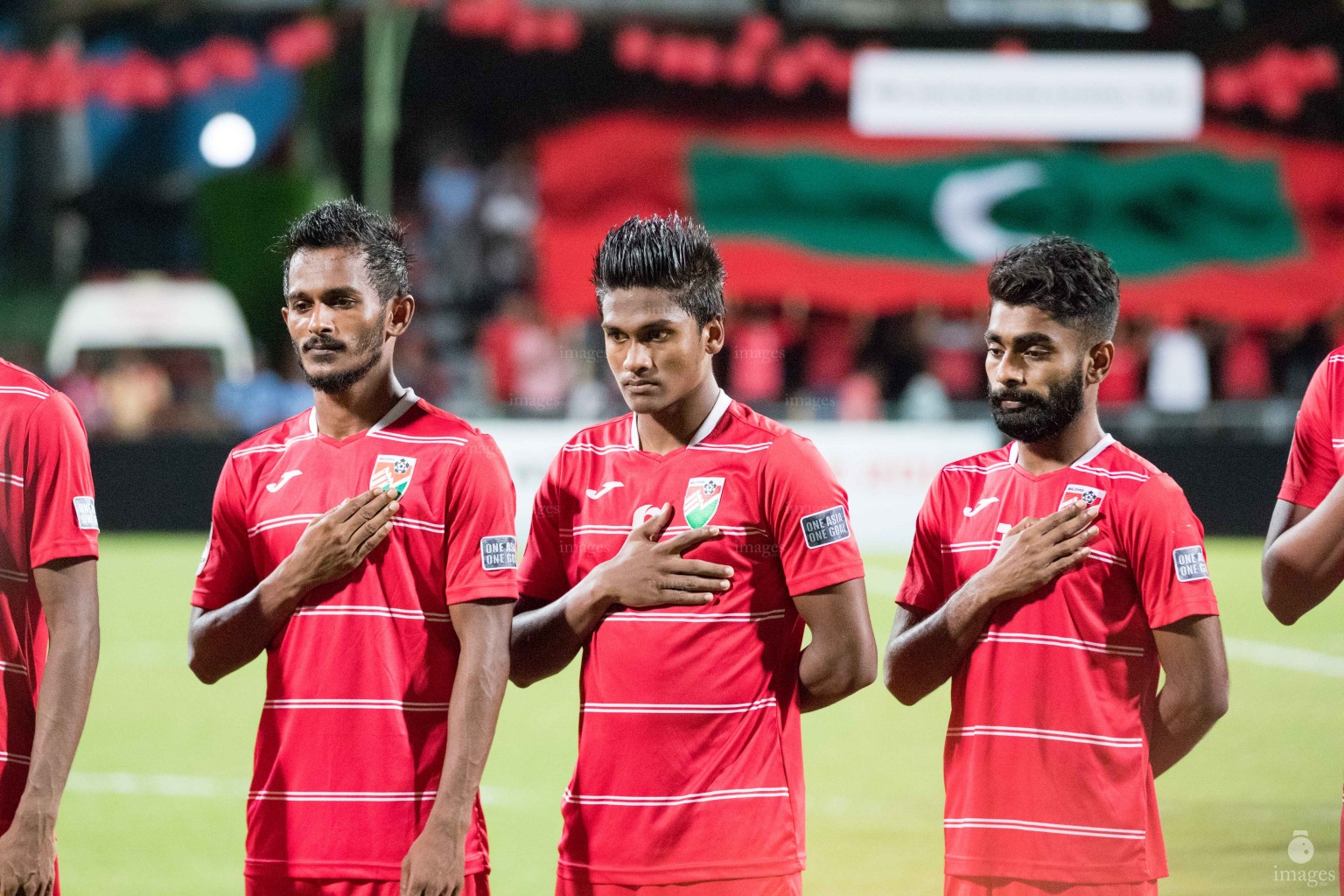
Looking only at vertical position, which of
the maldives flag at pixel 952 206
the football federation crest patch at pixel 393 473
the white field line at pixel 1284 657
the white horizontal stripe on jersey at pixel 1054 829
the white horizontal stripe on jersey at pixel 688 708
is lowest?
the white field line at pixel 1284 657

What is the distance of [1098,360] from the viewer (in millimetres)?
3480

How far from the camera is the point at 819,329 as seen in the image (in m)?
20.5

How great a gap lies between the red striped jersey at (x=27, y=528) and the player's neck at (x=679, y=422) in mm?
1164

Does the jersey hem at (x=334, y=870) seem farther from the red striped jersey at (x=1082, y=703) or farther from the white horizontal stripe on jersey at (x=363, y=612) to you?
the red striped jersey at (x=1082, y=703)

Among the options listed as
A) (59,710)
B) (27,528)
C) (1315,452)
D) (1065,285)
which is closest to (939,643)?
(1065,285)

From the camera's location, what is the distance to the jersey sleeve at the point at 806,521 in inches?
131

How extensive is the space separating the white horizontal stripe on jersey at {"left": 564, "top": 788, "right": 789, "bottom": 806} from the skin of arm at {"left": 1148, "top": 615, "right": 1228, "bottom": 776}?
81 centimetres

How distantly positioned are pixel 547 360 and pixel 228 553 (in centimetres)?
1357

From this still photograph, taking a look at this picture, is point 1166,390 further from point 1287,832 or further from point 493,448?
point 493,448

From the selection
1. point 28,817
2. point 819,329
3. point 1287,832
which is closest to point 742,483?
point 28,817

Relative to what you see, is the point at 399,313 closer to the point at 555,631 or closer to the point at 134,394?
the point at 555,631

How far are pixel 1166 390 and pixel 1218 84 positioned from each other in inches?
210

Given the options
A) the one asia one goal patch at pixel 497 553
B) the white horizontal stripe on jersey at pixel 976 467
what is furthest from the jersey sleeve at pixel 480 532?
the white horizontal stripe on jersey at pixel 976 467

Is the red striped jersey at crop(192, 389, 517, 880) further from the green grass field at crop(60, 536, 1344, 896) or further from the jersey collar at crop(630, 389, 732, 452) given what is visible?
the green grass field at crop(60, 536, 1344, 896)
